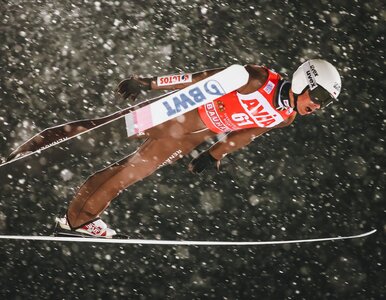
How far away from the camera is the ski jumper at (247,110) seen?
54.2 inches

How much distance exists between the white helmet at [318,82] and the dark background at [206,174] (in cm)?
44

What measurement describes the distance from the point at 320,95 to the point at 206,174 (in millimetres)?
616

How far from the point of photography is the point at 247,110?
4.57 feet

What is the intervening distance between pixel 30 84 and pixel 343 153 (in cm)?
→ 98

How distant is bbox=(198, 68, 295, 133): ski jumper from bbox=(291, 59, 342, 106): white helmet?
58 mm

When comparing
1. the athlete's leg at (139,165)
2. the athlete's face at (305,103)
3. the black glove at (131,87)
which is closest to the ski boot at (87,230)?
the athlete's leg at (139,165)

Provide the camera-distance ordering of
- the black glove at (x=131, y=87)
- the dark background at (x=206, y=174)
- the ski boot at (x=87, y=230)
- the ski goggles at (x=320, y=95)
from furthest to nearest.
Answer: the dark background at (x=206, y=174)
the ski boot at (x=87, y=230)
the black glove at (x=131, y=87)
the ski goggles at (x=320, y=95)

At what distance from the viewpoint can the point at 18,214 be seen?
5.95 ft

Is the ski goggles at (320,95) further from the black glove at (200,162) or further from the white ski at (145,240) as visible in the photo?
the white ski at (145,240)

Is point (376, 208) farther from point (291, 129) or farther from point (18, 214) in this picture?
point (18, 214)

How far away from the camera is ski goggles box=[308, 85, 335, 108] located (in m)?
1.32

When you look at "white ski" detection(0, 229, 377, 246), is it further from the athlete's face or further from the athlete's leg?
the athlete's face

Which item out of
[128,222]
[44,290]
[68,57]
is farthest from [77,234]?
[68,57]

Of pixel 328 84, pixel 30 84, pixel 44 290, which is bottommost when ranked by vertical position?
pixel 44 290
